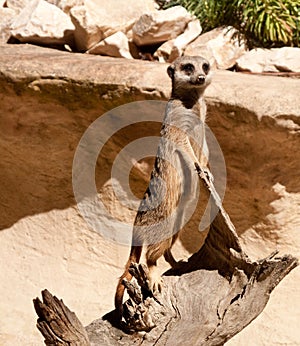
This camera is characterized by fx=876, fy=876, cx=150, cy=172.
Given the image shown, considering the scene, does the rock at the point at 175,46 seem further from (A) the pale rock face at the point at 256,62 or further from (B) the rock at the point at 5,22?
(B) the rock at the point at 5,22

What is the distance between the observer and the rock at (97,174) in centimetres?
341

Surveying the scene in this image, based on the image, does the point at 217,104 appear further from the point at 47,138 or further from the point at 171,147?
the point at 47,138

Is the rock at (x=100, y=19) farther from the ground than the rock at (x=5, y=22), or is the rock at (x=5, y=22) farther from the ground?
the rock at (x=100, y=19)

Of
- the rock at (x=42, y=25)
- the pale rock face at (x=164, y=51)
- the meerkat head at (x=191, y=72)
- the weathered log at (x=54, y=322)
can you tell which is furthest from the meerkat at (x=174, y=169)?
the rock at (x=42, y=25)

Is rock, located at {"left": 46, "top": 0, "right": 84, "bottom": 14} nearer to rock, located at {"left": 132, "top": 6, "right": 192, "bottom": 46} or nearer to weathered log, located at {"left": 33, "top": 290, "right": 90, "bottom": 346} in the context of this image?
rock, located at {"left": 132, "top": 6, "right": 192, "bottom": 46}

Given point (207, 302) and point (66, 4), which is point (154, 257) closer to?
point (207, 302)

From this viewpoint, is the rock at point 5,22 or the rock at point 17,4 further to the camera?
the rock at point 17,4

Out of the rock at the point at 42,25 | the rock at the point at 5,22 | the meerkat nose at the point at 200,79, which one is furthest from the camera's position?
the rock at the point at 5,22

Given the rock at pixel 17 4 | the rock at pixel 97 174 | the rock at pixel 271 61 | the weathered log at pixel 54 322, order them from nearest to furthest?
1. the weathered log at pixel 54 322
2. the rock at pixel 97 174
3. the rock at pixel 271 61
4. the rock at pixel 17 4

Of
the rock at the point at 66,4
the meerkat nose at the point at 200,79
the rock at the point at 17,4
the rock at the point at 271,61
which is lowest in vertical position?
the rock at the point at 271,61

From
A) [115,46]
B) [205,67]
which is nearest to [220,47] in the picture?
[115,46]

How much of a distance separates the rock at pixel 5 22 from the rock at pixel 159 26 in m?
0.60

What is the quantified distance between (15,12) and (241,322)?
2.26m

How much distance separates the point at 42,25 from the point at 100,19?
27cm
